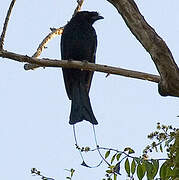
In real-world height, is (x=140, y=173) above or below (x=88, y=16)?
below

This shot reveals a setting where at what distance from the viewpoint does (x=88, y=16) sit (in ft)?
18.7

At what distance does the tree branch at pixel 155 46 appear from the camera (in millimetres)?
3104

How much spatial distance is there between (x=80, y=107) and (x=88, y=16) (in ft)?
4.15

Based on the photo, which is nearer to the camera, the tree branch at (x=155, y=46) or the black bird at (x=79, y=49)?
the tree branch at (x=155, y=46)

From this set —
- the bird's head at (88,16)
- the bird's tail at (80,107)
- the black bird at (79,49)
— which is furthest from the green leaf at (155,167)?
the bird's head at (88,16)

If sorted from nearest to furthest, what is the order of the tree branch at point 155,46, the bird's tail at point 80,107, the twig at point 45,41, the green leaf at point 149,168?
the green leaf at point 149,168 → the tree branch at point 155,46 → the twig at point 45,41 → the bird's tail at point 80,107

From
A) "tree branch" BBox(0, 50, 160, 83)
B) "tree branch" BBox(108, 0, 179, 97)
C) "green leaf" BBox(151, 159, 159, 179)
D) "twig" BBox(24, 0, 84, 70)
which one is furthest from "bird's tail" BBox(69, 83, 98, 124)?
"green leaf" BBox(151, 159, 159, 179)

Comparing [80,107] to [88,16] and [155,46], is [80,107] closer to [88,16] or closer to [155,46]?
[88,16]

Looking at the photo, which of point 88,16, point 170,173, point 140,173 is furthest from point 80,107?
point 170,173

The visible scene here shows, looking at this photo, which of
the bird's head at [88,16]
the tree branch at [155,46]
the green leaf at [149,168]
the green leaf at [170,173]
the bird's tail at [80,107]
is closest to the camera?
the green leaf at [170,173]

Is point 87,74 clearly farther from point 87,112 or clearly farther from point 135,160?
point 135,160

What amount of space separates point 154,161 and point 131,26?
0.80 metres

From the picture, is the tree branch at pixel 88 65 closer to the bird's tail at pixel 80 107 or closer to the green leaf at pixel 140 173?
the green leaf at pixel 140 173

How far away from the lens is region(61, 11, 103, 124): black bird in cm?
527
